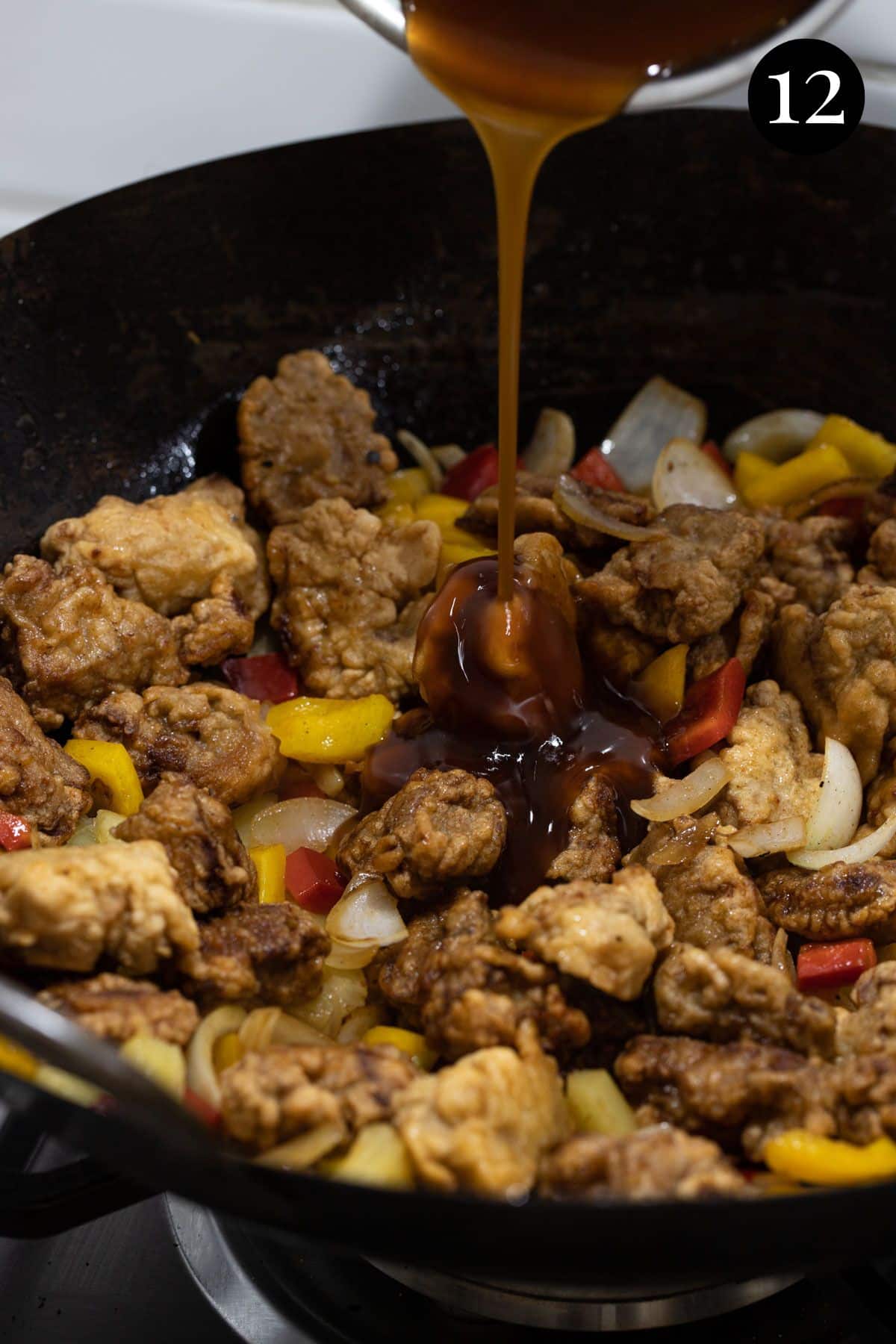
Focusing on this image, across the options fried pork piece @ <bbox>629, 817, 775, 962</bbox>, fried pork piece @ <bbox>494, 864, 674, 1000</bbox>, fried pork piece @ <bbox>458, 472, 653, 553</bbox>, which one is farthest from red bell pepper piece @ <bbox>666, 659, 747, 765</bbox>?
fried pork piece @ <bbox>494, 864, 674, 1000</bbox>

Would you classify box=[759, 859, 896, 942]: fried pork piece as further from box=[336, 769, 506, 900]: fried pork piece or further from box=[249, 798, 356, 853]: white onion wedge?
box=[249, 798, 356, 853]: white onion wedge

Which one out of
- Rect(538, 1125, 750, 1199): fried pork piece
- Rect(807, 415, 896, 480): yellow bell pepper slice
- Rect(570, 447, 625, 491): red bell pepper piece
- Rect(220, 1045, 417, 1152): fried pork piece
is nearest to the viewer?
Rect(538, 1125, 750, 1199): fried pork piece

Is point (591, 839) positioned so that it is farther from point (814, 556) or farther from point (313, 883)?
point (814, 556)

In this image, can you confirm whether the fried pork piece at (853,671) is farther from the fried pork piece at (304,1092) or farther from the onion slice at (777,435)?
the fried pork piece at (304,1092)

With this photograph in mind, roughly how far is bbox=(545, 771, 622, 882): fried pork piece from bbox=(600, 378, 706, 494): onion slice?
48.0 inches

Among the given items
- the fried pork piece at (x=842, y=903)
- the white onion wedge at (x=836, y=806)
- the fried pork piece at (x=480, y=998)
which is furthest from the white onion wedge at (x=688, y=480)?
the fried pork piece at (x=480, y=998)

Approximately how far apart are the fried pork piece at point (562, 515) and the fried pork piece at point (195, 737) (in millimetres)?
790

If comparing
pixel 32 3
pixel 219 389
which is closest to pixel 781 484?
pixel 219 389

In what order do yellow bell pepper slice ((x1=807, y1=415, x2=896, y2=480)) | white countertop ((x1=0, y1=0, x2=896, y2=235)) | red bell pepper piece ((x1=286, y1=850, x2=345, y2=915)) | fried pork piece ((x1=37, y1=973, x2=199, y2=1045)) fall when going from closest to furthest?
fried pork piece ((x1=37, y1=973, x2=199, y2=1045)) < red bell pepper piece ((x1=286, y1=850, x2=345, y2=915)) < yellow bell pepper slice ((x1=807, y1=415, x2=896, y2=480)) < white countertop ((x1=0, y1=0, x2=896, y2=235))

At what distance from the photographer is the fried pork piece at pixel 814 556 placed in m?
2.95

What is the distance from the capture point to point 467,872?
242cm

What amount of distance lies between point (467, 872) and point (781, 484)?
4.87ft

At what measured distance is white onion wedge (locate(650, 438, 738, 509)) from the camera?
129 inches

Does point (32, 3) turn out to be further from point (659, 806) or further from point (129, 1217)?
point (129, 1217)
